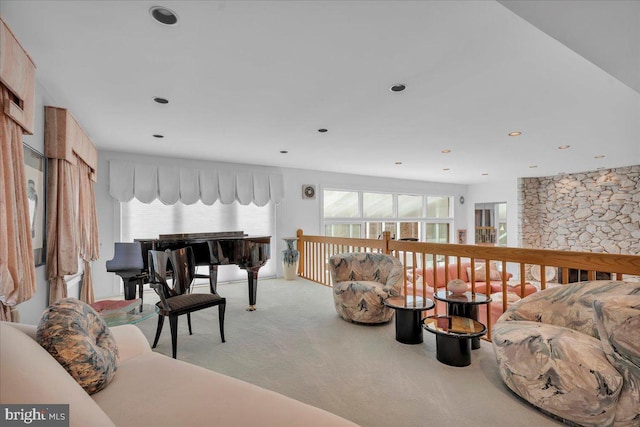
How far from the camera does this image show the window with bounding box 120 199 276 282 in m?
5.03

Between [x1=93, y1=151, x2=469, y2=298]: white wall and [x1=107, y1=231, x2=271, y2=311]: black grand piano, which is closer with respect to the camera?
[x1=107, y1=231, x2=271, y2=311]: black grand piano

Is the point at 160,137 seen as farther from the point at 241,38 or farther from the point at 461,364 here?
the point at 461,364

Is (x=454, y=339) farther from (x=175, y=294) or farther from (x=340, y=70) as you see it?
(x=175, y=294)

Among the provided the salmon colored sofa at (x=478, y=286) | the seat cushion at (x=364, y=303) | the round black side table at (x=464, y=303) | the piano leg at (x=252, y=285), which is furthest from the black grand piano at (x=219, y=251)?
the round black side table at (x=464, y=303)

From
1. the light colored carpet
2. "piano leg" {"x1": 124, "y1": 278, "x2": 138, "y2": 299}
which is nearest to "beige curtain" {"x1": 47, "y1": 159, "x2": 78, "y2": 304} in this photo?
"piano leg" {"x1": 124, "y1": 278, "x2": 138, "y2": 299}

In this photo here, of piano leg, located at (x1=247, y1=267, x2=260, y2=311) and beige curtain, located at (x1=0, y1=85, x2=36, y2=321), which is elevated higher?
beige curtain, located at (x1=0, y1=85, x2=36, y2=321)

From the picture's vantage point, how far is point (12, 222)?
1.80 m

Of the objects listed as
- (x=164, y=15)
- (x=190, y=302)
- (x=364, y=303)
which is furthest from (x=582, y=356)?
(x=164, y=15)

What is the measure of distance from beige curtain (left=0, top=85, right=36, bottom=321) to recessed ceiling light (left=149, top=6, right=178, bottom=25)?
3.38ft

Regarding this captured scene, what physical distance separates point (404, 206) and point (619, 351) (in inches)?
277

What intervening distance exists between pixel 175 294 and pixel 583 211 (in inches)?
348

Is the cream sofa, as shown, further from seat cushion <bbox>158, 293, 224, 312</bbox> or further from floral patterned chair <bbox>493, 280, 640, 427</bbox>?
floral patterned chair <bbox>493, 280, 640, 427</bbox>

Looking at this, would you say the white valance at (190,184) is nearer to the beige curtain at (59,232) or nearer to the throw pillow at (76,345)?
the beige curtain at (59,232)

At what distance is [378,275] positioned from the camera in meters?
3.68
